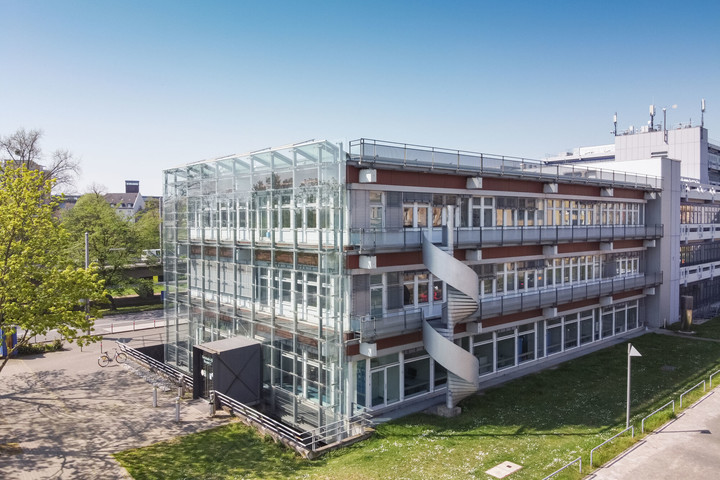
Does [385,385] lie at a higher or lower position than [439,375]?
higher

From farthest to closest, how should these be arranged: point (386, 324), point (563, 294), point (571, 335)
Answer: point (571, 335) → point (563, 294) → point (386, 324)

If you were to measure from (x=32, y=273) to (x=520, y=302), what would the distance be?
20.2 m

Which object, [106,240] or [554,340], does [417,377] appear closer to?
[554,340]

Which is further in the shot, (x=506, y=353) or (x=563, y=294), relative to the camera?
(x=563, y=294)

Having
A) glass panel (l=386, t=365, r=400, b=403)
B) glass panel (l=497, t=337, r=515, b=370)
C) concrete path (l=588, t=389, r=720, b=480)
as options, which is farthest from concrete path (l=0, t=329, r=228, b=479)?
concrete path (l=588, t=389, r=720, b=480)

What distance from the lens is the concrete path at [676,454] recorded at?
48.1 feet

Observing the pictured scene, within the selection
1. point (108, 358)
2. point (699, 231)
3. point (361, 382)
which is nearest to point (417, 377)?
point (361, 382)

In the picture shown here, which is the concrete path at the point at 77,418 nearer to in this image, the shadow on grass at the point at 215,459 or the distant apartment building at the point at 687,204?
the shadow on grass at the point at 215,459

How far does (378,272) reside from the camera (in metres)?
19.7

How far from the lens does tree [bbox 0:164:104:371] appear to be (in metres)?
18.5

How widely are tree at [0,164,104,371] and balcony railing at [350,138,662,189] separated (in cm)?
1153

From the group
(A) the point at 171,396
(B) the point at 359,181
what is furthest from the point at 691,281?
(A) the point at 171,396

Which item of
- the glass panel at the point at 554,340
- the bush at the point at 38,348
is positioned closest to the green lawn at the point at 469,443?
the glass panel at the point at 554,340

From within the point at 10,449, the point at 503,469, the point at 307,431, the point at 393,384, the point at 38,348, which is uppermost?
the point at 393,384
